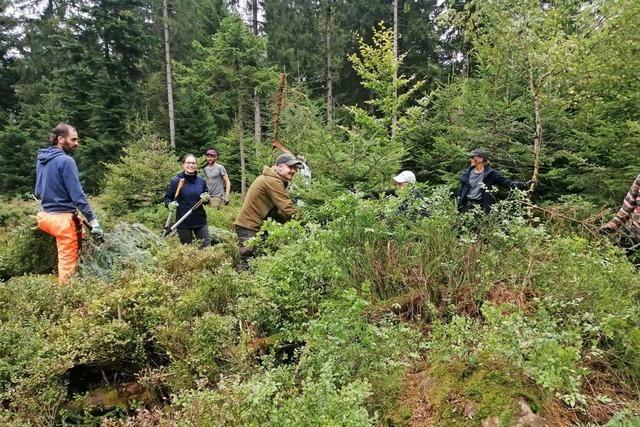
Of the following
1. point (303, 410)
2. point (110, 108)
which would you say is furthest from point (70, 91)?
point (303, 410)

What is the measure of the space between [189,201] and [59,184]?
5.89 ft

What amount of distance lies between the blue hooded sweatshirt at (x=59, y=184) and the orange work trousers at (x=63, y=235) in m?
0.08

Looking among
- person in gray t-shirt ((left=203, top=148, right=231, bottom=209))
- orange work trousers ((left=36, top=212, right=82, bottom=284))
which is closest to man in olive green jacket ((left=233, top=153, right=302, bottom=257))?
orange work trousers ((left=36, top=212, right=82, bottom=284))

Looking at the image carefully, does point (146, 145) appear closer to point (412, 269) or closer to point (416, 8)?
point (412, 269)

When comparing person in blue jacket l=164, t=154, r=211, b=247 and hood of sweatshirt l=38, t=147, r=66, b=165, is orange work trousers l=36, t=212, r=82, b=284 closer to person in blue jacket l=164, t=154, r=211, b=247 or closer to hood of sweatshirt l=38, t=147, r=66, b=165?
hood of sweatshirt l=38, t=147, r=66, b=165

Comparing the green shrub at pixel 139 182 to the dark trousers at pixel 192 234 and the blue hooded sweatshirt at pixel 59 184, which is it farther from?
the blue hooded sweatshirt at pixel 59 184

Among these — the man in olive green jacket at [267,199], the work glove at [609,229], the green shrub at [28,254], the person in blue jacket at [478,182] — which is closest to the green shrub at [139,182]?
the green shrub at [28,254]

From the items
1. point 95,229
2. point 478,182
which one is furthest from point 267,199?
point 478,182

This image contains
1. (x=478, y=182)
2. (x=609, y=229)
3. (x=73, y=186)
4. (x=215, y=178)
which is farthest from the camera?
(x=215, y=178)

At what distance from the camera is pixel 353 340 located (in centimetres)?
264

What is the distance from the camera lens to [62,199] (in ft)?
15.8

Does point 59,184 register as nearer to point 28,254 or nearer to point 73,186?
point 73,186

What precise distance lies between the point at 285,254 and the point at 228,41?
15.0m

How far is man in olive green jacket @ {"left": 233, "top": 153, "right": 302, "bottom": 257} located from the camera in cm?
519
